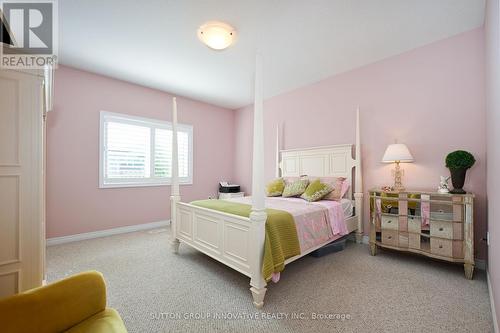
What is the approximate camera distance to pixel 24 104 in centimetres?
119

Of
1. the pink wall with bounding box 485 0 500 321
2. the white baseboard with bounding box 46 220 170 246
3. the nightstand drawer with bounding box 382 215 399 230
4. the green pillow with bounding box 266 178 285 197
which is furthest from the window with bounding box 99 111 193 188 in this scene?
the pink wall with bounding box 485 0 500 321

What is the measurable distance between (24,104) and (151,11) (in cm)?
150

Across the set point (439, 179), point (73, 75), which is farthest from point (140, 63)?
point (439, 179)

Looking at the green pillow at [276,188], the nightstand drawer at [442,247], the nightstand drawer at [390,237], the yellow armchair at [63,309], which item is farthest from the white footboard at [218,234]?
the nightstand drawer at [442,247]

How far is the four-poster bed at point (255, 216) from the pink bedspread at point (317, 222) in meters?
0.10

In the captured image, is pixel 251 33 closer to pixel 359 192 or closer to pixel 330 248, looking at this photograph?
pixel 359 192

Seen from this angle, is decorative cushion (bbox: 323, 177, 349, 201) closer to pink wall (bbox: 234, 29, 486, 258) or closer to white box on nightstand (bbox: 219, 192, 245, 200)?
pink wall (bbox: 234, 29, 486, 258)

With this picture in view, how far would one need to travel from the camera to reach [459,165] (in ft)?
7.36

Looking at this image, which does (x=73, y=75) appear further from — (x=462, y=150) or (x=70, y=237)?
(x=462, y=150)

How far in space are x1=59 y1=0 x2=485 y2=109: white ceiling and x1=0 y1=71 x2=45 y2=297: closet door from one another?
1.38 meters

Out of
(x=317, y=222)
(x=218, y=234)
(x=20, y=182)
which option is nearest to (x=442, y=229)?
(x=317, y=222)

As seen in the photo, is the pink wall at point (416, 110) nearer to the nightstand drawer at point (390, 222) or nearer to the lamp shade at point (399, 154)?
the lamp shade at point (399, 154)

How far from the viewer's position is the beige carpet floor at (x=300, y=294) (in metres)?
1.57

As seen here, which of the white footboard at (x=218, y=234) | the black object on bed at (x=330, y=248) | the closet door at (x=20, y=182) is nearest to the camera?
the closet door at (x=20, y=182)
